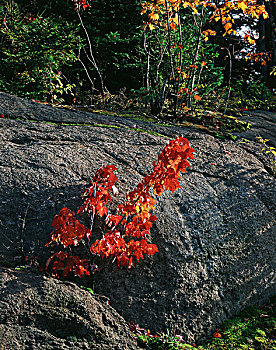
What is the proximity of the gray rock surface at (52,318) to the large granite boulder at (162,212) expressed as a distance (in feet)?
0.94

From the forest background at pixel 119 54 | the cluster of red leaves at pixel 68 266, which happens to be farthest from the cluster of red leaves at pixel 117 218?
the forest background at pixel 119 54

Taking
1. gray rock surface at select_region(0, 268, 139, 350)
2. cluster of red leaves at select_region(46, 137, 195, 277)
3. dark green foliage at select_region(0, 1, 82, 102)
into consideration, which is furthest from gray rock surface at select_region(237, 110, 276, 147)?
gray rock surface at select_region(0, 268, 139, 350)

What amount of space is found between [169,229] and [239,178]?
155 cm

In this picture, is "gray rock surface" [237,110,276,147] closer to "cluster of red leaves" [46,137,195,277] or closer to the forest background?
the forest background

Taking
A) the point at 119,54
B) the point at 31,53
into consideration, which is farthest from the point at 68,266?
the point at 119,54

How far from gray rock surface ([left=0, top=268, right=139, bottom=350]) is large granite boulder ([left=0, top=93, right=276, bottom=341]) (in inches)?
11.2

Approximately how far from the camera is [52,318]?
222 centimetres

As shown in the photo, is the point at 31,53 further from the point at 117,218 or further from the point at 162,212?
the point at 117,218

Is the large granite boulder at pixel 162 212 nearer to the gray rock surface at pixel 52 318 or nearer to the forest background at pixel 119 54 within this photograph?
the gray rock surface at pixel 52 318

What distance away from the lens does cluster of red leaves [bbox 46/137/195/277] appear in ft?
8.62

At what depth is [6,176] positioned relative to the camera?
3232 millimetres

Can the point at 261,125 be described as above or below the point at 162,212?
above

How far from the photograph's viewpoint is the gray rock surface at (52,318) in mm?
2074

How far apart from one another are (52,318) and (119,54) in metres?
7.30
